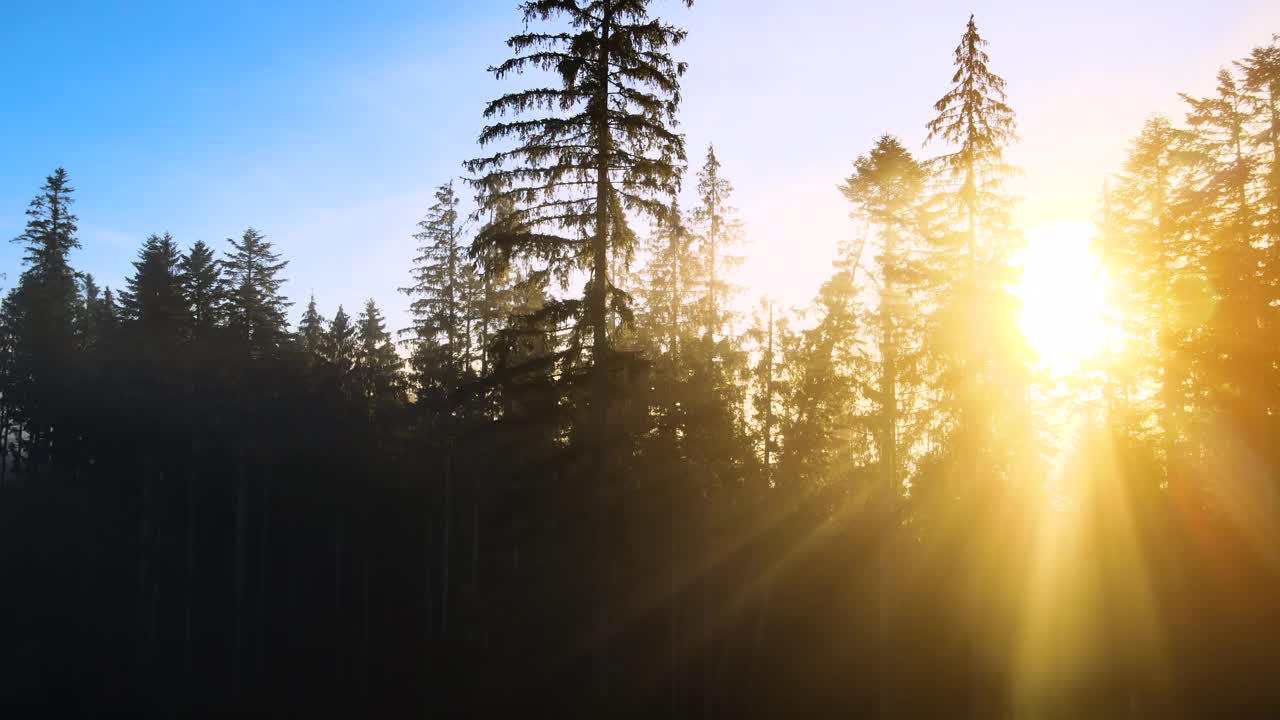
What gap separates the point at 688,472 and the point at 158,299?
31.3 m

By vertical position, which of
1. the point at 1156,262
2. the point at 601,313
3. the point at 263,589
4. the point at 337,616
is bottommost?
the point at 337,616

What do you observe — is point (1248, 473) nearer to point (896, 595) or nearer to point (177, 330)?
point (896, 595)

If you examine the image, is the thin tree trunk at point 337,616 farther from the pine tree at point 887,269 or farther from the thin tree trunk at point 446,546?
the pine tree at point 887,269

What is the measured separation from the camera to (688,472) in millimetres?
30469

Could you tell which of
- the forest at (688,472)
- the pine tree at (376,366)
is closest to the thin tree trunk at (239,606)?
the forest at (688,472)

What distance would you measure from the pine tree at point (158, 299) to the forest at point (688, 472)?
0.23 meters

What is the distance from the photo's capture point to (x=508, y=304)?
3788cm

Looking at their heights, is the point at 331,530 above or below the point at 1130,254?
below

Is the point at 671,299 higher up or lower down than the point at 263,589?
higher up

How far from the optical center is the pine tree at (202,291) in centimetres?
4414

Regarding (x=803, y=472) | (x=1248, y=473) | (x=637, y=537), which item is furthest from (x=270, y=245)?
(x=1248, y=473)

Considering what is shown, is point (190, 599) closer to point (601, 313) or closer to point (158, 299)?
point (158, 299)

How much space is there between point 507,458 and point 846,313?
15.4 m

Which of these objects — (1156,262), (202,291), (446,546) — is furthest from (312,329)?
(1156,262)
